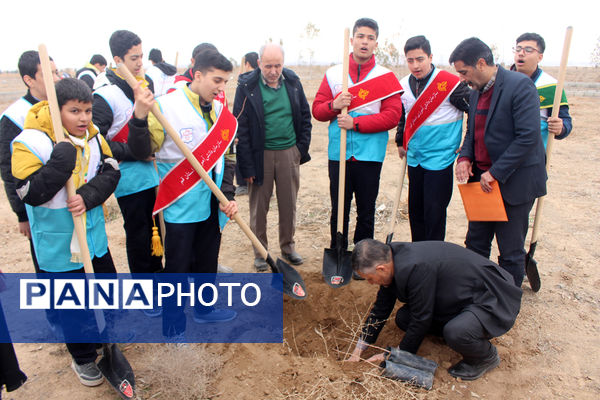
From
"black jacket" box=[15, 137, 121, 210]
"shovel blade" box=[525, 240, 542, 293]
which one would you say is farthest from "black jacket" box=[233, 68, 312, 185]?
"shovel blade" box=[525, 240, 542, 293]

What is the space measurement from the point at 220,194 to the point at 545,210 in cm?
478

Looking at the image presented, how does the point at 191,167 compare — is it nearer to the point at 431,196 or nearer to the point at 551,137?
the point at 431,196

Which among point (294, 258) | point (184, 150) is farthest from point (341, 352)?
point (184, 150)

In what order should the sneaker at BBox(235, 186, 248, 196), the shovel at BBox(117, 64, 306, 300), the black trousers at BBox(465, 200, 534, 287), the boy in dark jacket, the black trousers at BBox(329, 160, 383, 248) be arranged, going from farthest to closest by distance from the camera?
the sneaker at BBox(235, 186, 248, 196) → the black trousers at BBox(329, 160, 383, 248) → the black trousers at BBox(465, 200, 534, 287) → the shovel at BBox(117, 64, 306, 300) → the boy in dark jacket

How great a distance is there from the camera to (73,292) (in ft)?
8.80

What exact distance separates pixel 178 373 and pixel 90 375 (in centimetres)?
61

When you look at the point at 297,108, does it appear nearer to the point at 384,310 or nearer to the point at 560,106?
the point at 384,310

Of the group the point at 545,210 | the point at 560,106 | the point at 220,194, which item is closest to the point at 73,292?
the point at 220,194

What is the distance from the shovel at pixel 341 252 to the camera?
3.79 metres

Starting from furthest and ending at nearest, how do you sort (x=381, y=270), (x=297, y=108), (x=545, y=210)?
(x=545, y=210)
(x=297, y=108)
(x=381, y=270)

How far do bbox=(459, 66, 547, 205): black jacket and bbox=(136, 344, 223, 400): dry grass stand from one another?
2.46 metres

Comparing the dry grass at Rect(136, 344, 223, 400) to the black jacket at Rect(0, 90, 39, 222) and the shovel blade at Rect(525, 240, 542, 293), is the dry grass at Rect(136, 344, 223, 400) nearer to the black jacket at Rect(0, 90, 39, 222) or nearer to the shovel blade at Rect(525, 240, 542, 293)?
the black jacket at Rect(0, 90, 39, 222)

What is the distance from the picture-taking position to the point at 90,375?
2766 mm

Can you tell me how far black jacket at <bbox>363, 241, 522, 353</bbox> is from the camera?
257 cm
